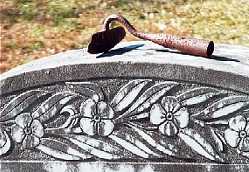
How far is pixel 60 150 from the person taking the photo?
128 inches

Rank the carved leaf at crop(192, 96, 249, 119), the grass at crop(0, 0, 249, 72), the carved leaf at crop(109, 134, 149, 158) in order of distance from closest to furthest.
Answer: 1. the carved leaf at crop(192, 96, 249, 119)
2. the carved leaf at crop(109, 134, 149, 158)
3. the grass at crop(0, 0, 249, 72)

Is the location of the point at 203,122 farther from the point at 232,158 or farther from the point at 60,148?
the point at 60,148

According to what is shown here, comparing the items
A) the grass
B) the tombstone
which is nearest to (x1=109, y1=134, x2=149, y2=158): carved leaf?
the tombstone

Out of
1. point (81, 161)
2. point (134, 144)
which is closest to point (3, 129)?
point (81, 161)

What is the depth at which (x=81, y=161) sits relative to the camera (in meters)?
3.25

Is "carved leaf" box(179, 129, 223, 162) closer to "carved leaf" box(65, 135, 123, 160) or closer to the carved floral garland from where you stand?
the carved floral garland

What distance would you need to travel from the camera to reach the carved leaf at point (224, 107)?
10.0ft

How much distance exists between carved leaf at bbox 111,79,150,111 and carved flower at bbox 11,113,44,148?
1.27 feet

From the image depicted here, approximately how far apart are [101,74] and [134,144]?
360mm

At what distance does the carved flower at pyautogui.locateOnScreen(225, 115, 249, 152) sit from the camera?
3.09 m

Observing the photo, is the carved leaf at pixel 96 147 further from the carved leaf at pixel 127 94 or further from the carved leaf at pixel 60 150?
the carved leaf at pixel 127 94

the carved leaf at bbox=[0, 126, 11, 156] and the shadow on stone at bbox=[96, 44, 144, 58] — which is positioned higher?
the shadow on stone at bbox=[96, 44, 144, 58]

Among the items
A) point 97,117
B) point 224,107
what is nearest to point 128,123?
point 97,117

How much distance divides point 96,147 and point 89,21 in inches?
161
